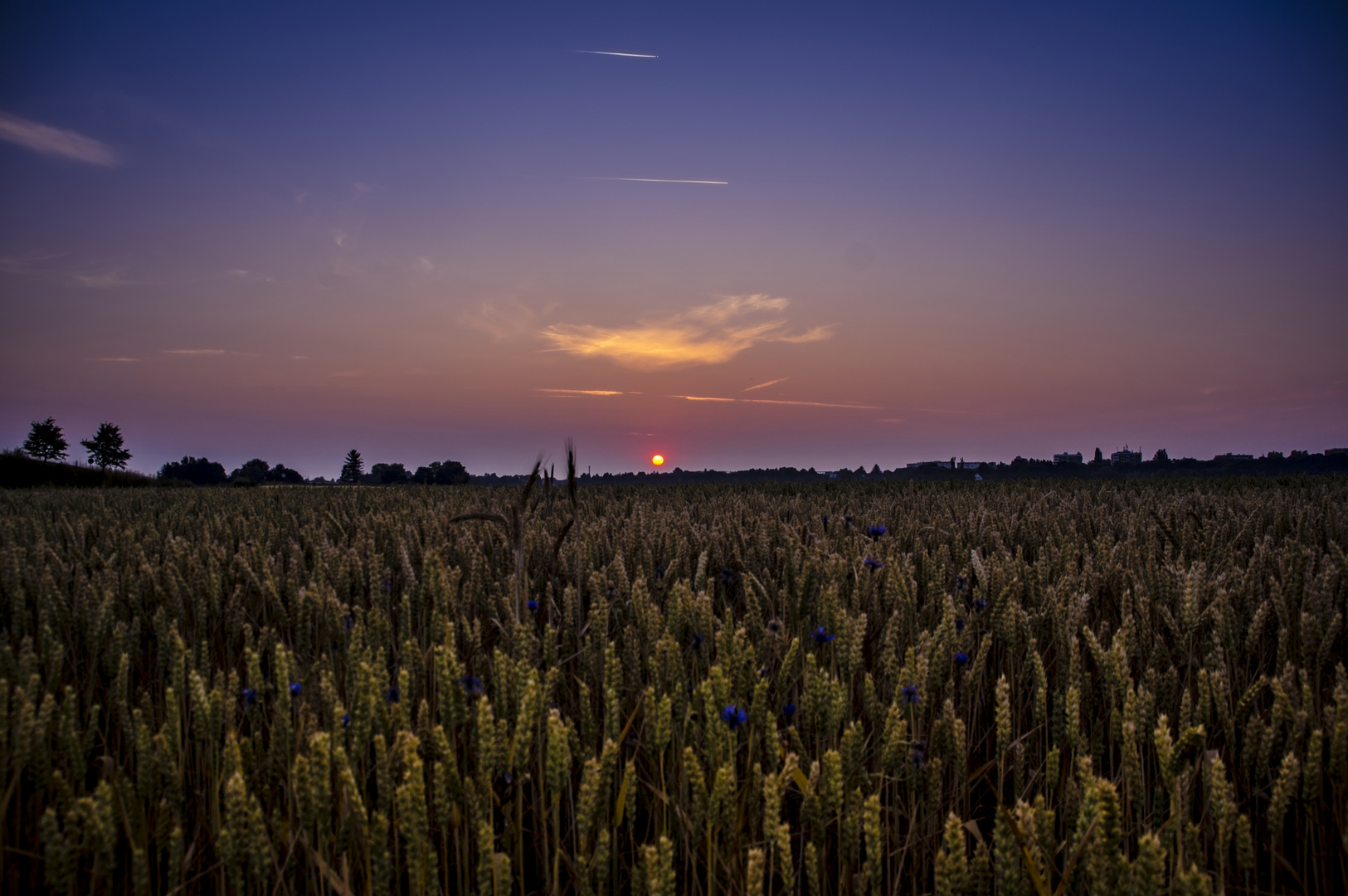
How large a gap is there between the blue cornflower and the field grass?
12mm

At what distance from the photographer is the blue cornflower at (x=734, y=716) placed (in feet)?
4.17

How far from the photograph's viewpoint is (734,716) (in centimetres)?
131

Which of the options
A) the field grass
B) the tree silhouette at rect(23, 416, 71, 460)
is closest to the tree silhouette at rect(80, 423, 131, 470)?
the tree silhouette at rect(23, 416, 71, 460)

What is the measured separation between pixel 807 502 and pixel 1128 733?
19.6 ft

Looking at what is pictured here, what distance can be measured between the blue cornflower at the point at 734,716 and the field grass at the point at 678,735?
0.04 ft

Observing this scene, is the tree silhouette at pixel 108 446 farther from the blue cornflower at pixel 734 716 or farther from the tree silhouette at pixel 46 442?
the blue cornflower at pixel 734 716

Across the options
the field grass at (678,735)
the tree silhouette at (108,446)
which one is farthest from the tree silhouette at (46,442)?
the field grass at (678,735)

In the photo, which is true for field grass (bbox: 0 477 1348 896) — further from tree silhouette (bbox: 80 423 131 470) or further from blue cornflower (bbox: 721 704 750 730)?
tree silhouette (bbox: 80 423 131 470)

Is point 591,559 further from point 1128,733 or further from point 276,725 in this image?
point 1128,733

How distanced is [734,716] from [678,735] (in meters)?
0.27

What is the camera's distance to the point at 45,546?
2.95 metres

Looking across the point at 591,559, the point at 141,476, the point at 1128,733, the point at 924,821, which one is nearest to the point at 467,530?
the point at 591,559

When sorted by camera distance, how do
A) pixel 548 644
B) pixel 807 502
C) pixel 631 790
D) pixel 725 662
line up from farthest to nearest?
Result: 1. pixel 807 502
2. pixel 548 644
3. pixel 725 662
4. pixel 631 790

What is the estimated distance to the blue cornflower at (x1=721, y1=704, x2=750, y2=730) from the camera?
127cm
